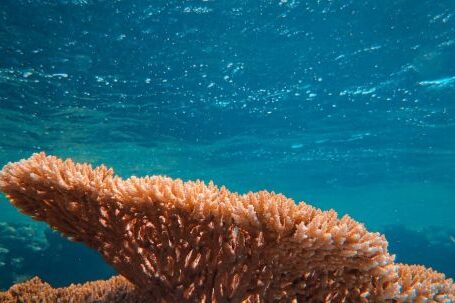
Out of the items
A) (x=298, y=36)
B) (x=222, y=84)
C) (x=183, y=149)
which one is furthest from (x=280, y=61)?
(x=183, y=149)

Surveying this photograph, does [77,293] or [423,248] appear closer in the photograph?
[77,293]

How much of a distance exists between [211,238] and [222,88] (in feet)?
56.8

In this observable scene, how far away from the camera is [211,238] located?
295 cm

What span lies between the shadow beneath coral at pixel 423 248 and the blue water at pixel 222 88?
0.16 meters

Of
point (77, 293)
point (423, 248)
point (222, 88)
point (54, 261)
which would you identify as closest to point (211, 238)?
point (77, 293)

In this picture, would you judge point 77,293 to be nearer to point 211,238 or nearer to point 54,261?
point 211,238

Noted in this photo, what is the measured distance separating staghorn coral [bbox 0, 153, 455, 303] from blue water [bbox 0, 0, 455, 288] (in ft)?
34.5

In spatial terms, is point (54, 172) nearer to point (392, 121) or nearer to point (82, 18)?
point (82, 18)

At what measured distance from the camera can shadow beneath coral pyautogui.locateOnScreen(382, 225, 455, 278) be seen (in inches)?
1172

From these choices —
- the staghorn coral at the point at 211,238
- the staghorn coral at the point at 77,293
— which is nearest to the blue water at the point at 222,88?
the staghorn coral at the point at 77,293

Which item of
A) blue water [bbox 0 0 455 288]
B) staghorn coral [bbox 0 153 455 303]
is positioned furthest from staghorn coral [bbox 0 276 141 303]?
blue water [bbox 0 0 455 288]

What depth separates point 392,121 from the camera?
25406 millimetres

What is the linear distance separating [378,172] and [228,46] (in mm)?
36117

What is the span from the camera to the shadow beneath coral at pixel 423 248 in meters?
29.8
